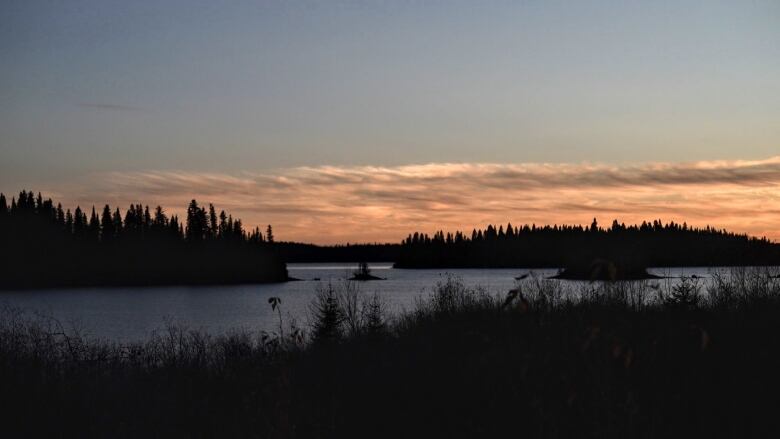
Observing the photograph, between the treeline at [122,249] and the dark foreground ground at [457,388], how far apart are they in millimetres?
151186

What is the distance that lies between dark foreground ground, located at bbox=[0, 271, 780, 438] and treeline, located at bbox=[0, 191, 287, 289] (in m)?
151

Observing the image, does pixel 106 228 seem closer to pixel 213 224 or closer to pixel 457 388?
pixel 213 224

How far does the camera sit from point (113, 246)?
166 m

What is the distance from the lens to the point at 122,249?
16700 centimetres

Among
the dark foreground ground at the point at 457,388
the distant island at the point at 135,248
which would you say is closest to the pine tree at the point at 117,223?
the distant island at the point at 135,248

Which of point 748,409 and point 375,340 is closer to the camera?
point 748,409

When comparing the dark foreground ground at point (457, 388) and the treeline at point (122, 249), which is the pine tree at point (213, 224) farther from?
the dark foreground ground at point (457, 388)

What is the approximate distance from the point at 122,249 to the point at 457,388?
541 feet

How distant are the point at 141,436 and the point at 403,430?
171 inches

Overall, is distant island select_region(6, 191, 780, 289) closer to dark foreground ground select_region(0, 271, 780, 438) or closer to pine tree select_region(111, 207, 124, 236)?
pine tree select_region(111, 207, 124, 236)

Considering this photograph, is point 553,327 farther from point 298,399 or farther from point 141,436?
point 141,436

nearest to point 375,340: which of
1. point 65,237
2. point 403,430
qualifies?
point 403,430

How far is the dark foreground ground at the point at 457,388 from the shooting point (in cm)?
1182

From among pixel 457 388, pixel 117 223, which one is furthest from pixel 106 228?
pixel 457 388
